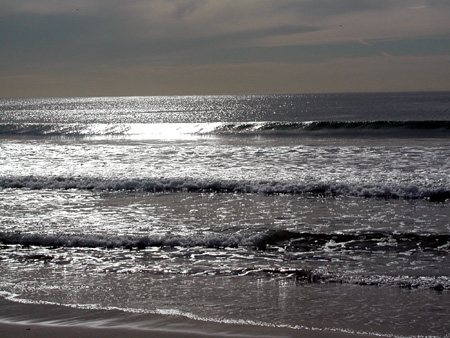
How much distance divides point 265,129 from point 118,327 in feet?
118

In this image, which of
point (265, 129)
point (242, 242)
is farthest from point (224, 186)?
point (265, 129)

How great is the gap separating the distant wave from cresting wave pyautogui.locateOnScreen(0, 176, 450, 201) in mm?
22326

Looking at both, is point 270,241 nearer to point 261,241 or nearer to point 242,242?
point 261,241

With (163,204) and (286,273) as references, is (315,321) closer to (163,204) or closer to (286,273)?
(286,273)

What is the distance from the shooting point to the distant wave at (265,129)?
3684cm

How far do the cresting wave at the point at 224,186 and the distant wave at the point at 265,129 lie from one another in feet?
73.2

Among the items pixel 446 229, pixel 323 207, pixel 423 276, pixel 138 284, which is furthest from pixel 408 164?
pixel 138 284

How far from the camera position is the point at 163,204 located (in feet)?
40.0

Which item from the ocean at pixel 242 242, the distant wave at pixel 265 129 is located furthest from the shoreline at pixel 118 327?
the distant wave at pixel 265 129

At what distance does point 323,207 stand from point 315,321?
6.35 metres

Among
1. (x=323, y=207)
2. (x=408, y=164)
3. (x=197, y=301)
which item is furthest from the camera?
(x=408, y=164)

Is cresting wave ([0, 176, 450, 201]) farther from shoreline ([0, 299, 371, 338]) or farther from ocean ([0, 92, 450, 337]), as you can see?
shoreline ([0, 299, 371, 338])

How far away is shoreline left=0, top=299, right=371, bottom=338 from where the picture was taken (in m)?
4.97

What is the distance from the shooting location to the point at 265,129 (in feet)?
133
